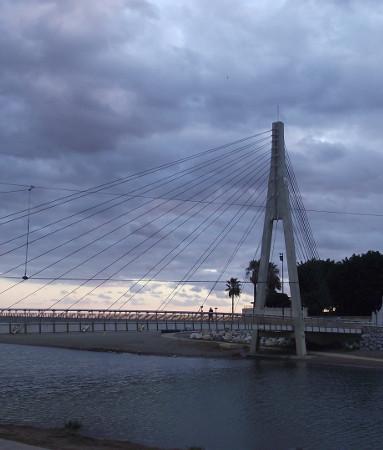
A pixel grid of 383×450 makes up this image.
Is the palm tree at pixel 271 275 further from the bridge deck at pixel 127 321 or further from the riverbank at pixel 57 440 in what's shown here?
the riverbank at pixel 57 440

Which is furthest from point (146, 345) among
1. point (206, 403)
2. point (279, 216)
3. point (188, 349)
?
point (206, 403)

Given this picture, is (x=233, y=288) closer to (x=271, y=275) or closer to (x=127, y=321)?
(x=271, y=275)

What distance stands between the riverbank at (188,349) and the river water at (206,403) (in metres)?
5.94

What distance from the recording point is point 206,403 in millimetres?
37125

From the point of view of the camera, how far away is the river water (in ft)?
90.3

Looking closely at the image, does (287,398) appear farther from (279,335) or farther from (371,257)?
(371,257)

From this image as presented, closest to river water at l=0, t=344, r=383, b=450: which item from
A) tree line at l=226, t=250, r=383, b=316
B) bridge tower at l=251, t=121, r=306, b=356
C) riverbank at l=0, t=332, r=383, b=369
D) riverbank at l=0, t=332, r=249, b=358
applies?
riverbank at l=0, t=332, r=383, b=369

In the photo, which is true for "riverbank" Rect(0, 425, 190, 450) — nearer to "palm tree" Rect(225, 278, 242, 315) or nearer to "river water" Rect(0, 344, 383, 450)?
"river water" Rect(0, 344, 383, 450)

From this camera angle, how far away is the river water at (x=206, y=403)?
27531mm

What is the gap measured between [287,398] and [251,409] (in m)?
5.38

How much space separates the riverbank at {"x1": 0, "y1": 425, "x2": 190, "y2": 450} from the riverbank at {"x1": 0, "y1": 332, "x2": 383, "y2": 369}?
4341 cm

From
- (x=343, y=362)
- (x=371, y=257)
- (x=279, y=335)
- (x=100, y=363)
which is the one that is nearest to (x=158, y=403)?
(x=100, y=363)

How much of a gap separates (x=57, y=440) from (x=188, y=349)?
191ft

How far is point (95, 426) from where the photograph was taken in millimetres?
28062
